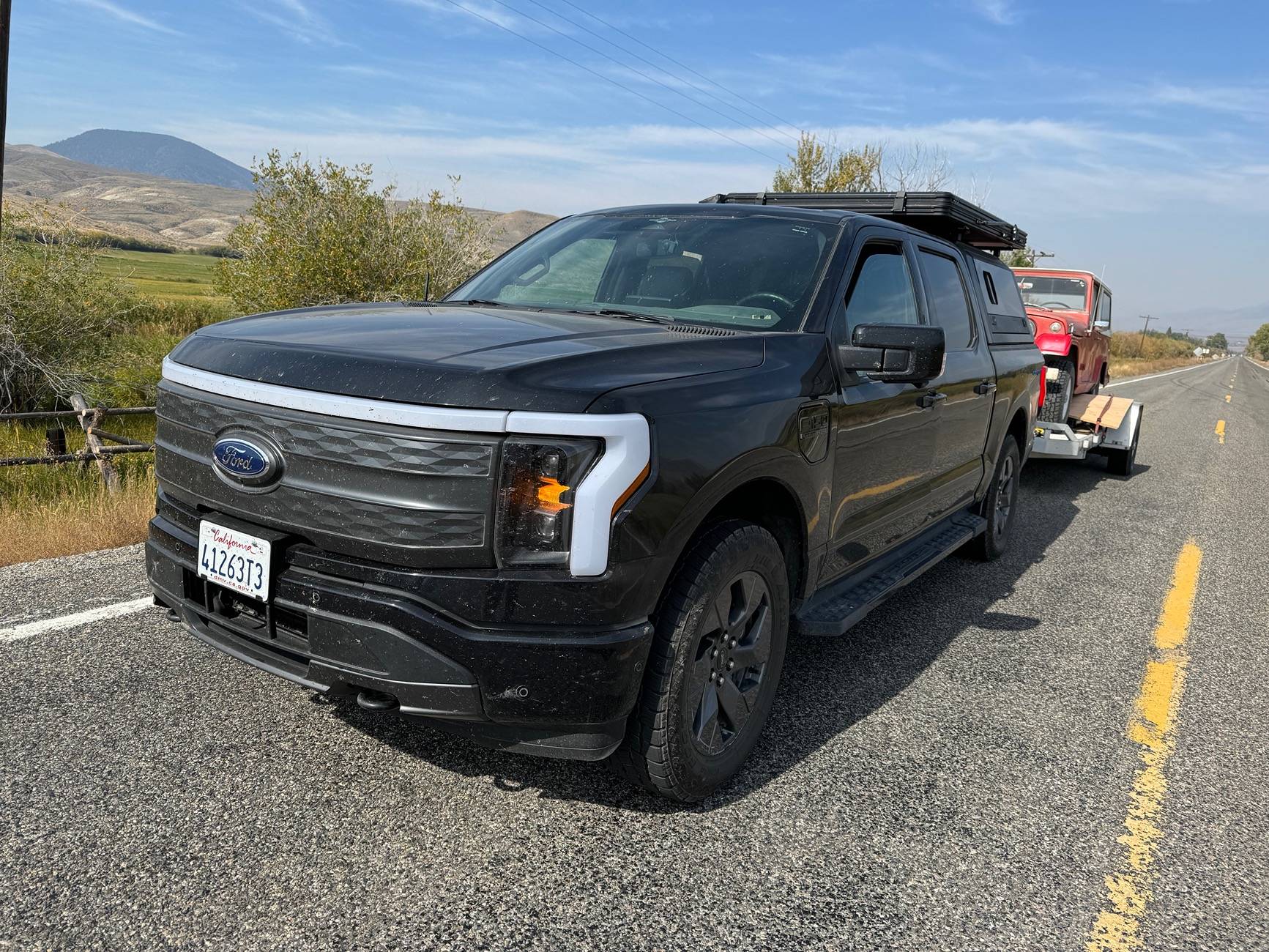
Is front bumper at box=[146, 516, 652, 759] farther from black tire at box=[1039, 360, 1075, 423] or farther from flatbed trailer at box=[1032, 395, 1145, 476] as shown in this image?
black tire at box=[1039, 360, 1075, 423]

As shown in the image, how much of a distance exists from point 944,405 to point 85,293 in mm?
17691

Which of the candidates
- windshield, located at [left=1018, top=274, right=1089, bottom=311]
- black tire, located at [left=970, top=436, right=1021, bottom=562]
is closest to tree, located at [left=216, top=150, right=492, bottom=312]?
Answer: windshield, located at [left=1018, top=274, right=1089, bottom=311]

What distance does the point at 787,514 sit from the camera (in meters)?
3.21

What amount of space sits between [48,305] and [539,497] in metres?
18.5

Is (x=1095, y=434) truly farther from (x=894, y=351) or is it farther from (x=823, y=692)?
(x=894, y=351)

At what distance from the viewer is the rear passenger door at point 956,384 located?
4.57 m

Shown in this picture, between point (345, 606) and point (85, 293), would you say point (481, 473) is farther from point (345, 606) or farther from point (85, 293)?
point (85, 293)

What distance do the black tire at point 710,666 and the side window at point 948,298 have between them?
7.00 ft

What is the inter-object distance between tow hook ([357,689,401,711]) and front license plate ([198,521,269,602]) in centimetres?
38

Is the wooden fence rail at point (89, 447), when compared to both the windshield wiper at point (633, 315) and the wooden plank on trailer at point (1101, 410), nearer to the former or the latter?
the windshield wiper at point (633, 315)

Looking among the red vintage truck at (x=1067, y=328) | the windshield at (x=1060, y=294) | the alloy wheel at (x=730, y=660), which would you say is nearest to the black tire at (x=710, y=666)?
the alloy wheel at (x=730, y=660)

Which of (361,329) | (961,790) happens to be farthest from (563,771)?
(361,329)

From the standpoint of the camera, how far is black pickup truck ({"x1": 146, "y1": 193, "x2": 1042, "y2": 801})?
230 cm

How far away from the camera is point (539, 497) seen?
2291mm
